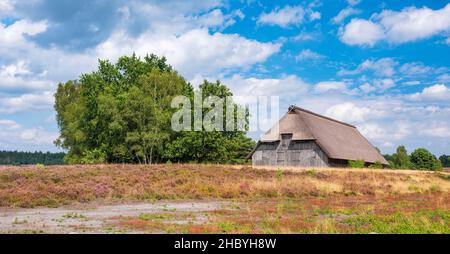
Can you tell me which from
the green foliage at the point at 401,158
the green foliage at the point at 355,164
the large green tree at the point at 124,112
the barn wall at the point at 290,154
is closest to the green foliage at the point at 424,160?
the green foliage at the point at 401,158

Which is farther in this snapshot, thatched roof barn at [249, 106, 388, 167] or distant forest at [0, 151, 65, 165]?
distant forest at [0, 151, 65, 165]

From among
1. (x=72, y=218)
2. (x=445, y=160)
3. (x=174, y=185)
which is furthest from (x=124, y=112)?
(x=445, y=160)

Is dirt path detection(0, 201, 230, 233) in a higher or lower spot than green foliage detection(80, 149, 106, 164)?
lower

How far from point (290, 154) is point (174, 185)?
29.8 meters

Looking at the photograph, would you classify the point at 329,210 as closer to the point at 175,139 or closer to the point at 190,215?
the point at 190,215

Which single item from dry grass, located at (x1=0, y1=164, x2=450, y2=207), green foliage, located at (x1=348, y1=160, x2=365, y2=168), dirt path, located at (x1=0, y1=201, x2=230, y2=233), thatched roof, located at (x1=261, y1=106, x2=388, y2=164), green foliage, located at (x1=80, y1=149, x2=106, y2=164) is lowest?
dirt path, located at (x1=0, y1=201, x2=230, y2=233)

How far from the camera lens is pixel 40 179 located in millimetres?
28891

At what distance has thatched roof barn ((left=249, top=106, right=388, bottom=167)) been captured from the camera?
2190 inches

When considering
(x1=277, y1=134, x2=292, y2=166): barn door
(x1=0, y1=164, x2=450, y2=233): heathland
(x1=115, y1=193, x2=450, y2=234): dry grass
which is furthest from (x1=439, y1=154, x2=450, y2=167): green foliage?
(x1=115, y1=193, x2=450, y2=234): dry grass

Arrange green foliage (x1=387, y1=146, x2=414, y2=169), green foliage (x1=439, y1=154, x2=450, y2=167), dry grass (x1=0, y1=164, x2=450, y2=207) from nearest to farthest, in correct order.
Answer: dry grass (x1=0, y1=164, x2=450, y2=207)
green foliage (x1=387, y1=146, x2=414, y2=169)
green foliage (x1=439, y1=154, x2=450, y2=167)

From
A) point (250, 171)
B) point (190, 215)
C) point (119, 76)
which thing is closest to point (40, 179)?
point (190, 215)

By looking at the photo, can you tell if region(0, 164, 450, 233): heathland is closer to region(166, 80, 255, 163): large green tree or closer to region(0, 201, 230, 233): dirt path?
region(0, 201, 230, 233): dirt path

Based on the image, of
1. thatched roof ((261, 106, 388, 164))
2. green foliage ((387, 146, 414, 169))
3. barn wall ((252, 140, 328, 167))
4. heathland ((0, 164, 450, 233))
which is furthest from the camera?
green foliage ((387, 146, 414, 169))

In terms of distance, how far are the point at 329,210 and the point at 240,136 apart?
4636 centimetres
